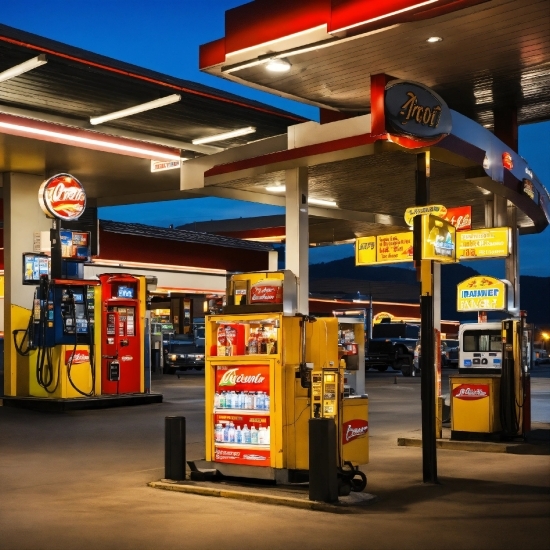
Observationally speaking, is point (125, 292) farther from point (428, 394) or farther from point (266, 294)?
point (428, 394)

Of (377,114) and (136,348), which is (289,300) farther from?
(136,348)

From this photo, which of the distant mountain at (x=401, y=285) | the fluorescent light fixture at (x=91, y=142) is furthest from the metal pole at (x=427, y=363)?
the distant mountain at (x=401, y=285)

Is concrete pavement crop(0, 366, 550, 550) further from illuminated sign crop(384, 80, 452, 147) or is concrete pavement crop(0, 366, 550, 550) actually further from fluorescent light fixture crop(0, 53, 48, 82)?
fluorescent light fixture crop(0, 53, 48, 82)

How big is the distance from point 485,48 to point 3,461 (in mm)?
7964

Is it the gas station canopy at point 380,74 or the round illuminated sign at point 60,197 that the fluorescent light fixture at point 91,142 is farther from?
the gas station canopy at point 380,74

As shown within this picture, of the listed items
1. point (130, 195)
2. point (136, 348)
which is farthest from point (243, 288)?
point (130, 195)

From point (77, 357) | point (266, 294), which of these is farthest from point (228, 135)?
point (266, 294)

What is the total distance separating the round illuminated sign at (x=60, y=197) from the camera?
19703mm

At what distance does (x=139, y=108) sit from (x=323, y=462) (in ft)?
34.6

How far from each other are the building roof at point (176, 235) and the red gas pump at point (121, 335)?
30.1 ft

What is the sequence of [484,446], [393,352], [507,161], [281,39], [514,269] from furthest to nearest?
[393,352], [514,269], [507,161], [484,446], [281,39]

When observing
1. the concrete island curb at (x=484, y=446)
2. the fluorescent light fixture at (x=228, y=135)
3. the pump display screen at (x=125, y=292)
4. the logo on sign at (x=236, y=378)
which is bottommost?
the concrete island curb at (x=484, y=446)

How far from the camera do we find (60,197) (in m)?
19.8

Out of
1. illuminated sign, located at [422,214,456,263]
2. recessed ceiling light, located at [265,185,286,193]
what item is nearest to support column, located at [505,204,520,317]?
recessed ceiling light, located at [265,185,286,193]
